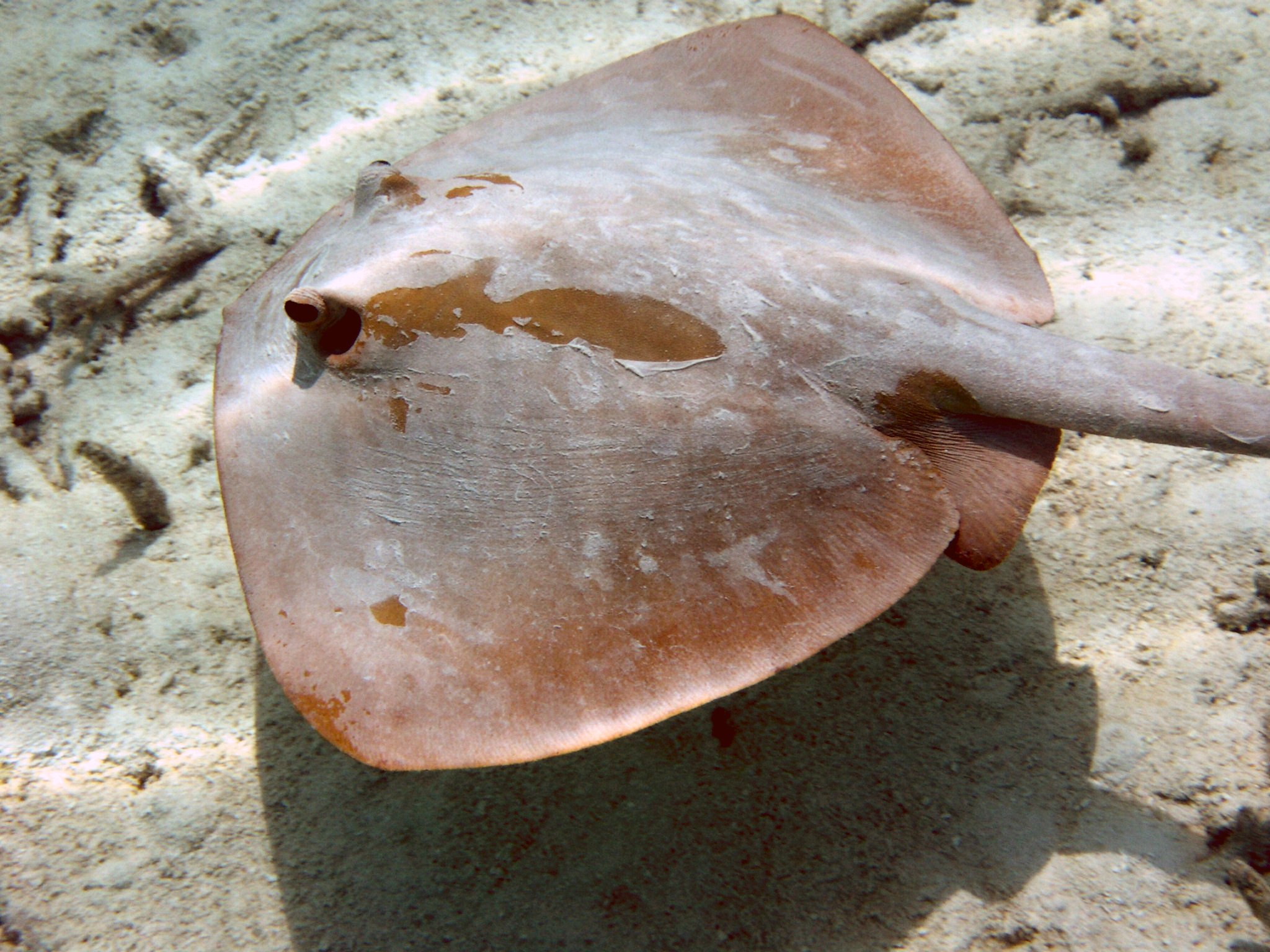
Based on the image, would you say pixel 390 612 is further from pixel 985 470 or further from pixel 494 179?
pixel 985 470

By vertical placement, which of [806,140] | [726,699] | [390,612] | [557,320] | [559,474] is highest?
[806,140]

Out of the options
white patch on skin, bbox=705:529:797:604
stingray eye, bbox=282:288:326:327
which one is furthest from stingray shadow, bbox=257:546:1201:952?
stingray eye, bbox=282:288:326:327

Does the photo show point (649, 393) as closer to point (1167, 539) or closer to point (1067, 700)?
point (1067, 700)

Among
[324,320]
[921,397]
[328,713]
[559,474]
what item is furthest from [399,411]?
[921,397]

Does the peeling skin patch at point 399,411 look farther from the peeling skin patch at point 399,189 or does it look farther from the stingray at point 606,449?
the peeling skin patch at point 399,189

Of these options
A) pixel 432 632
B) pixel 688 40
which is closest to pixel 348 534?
pixel 432 632

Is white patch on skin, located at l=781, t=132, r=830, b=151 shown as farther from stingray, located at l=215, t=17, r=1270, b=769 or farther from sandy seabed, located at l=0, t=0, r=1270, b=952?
sandy seabed, located at l=0, t=0, r=1270, b=952
